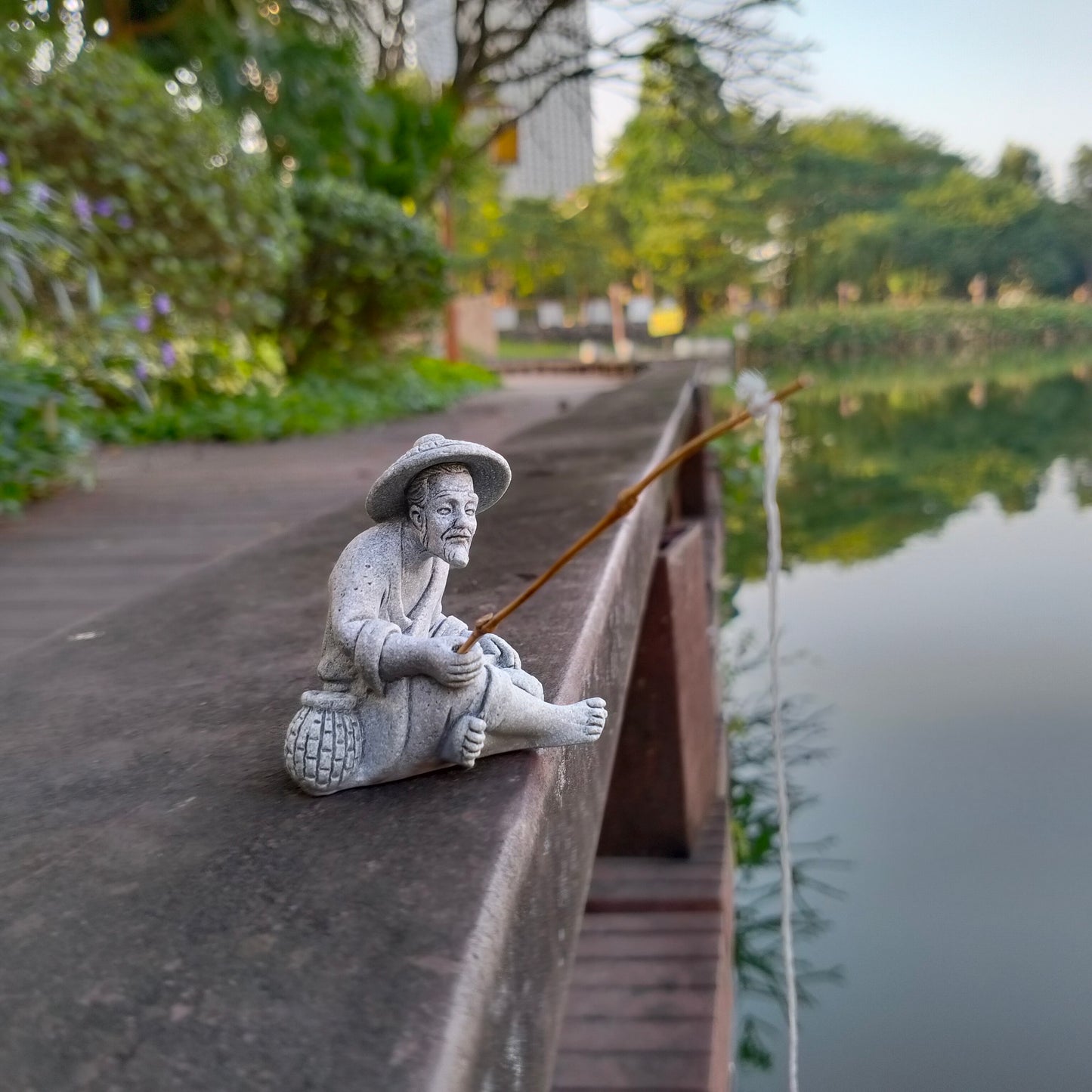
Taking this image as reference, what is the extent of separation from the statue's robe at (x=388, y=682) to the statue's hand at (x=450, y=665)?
1 cm

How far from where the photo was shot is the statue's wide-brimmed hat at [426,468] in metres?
1.06

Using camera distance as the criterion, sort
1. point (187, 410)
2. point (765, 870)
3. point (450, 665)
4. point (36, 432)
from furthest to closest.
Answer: point (187, 410), point (36, 432), point (765, 870), point (450, 665)

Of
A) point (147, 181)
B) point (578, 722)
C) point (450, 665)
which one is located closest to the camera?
point (450, 665)

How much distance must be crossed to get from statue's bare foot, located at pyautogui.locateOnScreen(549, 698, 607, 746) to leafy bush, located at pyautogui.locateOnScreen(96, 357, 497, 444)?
5.57m

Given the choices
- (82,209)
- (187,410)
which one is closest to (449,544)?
(82,209)

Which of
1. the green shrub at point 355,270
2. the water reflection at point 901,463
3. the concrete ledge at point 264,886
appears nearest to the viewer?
the concrete ledge at point 264,886

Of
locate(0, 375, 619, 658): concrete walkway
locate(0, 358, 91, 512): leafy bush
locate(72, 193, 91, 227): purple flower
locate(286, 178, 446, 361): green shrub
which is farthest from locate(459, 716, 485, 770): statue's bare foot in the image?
locate(286, 178, 446, 361): green shrub

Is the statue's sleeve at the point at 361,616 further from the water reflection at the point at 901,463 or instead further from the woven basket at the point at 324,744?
the water reflection at the point at 901,463

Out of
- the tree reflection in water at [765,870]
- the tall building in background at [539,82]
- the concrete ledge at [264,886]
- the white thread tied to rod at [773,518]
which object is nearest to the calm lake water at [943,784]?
the tree reflection in water at [765,870]

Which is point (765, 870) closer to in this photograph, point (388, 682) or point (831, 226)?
point (388, 682)

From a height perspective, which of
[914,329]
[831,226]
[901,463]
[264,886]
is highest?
[831,226]

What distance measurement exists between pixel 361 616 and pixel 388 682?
0.21 feet

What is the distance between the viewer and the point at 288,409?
7.26 m

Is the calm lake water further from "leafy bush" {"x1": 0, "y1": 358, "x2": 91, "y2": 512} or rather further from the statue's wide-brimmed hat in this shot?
"leafy bush" {"x1": 0, "y1": 358, "x2": 91, "y2": 512}
